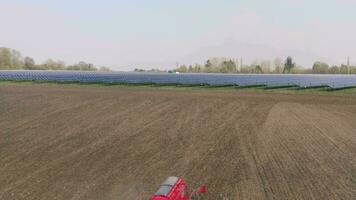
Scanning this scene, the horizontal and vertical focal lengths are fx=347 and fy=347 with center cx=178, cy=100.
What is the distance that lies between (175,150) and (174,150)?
5cm

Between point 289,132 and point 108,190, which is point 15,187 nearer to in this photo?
point 108,190

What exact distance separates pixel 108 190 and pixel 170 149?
233 inches

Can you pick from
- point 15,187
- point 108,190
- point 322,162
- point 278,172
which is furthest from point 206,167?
point 15,187

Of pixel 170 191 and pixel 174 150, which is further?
pixel 174 150

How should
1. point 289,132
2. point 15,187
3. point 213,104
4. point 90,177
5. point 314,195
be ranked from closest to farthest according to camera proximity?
point 314,195
point 15,187
point 90,177
point 289,132
point 213,104

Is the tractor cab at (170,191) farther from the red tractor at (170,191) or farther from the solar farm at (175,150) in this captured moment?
the solar farm at (175,150)

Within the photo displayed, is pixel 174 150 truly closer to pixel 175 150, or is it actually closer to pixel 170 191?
pixel 175 150

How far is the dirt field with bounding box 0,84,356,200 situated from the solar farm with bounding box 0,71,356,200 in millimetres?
46

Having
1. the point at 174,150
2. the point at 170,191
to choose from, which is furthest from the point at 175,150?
the point at 170,191

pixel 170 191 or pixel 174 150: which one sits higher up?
pixel 170 191

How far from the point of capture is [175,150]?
18.7 meters

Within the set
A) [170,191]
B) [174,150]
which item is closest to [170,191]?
[170,191]

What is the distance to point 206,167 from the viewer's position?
15.9 meters

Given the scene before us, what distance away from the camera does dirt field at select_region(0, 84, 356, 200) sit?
44.8 feet
